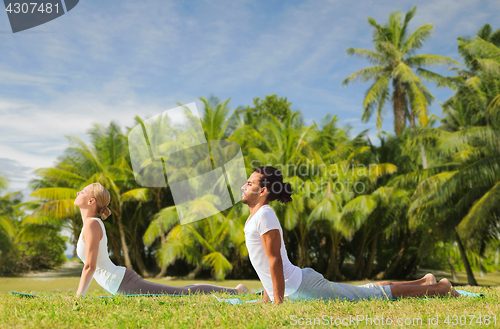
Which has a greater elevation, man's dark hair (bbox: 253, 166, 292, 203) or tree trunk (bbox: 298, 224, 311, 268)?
man's dark hair (bbox: 253, 166, 292, 203)

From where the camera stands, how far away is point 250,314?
3320 mm

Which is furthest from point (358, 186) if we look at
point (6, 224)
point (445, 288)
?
point (6, 224)

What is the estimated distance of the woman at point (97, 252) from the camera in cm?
424

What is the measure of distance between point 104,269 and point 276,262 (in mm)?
2212

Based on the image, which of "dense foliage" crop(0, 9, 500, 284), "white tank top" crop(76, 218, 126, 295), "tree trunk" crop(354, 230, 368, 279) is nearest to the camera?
"white tank top" crop(76, 218, 126, 295)

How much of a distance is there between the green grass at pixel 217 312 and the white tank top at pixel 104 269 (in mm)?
483

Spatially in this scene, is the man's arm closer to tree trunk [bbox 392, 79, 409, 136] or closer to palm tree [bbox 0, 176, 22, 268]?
palm tree [bbox 0, 176, 22, 268]

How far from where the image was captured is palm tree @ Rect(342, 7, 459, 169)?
1017 inches

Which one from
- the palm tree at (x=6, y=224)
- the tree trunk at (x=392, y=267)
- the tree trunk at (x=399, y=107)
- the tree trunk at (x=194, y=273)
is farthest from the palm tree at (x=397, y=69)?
the palm tree at (x=6, y=224)

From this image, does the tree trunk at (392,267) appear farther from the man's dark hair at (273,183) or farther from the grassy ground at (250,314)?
the man's dark hair at (273,183)

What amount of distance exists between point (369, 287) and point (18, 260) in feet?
92.8

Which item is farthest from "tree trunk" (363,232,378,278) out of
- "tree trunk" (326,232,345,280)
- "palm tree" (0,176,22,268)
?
"palm tree" (0,176,22,268)

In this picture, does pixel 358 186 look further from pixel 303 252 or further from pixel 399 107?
pixel 399 107

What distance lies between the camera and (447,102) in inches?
1046
